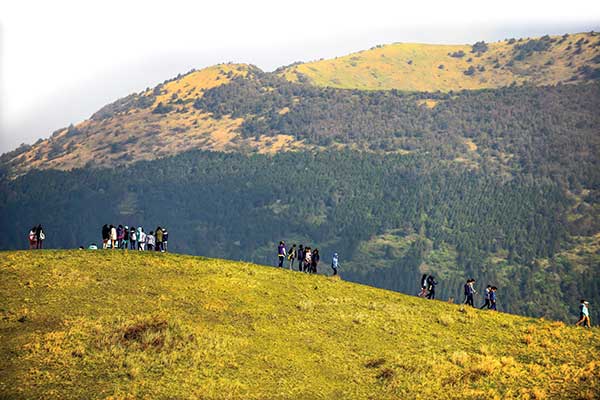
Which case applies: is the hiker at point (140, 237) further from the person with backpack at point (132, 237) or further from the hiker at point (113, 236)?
the hiker at point (113, 236)

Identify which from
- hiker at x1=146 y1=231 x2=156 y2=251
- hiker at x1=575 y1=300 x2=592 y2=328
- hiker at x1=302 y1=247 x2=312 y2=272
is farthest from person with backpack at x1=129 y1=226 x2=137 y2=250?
hiker at x1=575 y1=300 x2=592 y2=328

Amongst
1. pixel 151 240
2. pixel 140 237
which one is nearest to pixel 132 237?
pixel 140 237

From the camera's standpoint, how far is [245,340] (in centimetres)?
4812

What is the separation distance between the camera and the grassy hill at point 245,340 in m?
43.1

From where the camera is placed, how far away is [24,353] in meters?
43.7

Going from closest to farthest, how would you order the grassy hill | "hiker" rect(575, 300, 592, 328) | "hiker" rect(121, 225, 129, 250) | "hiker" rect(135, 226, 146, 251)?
the grassy hill
"hiker" rect(575, 300, 592, 328)
"hiker" rect(121, 225, 129, 250)
"hiker" rect(135, 226, 146, 251)

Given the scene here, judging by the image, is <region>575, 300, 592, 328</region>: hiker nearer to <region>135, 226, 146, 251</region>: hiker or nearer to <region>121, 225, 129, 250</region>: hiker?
<region>135, 226, 146, 251</region>: hiker

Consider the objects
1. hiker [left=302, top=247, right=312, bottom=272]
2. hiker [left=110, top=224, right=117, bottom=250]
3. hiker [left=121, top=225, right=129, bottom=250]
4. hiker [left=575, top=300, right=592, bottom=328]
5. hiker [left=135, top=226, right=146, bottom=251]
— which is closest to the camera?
hiker [left=575, top=300, right=592, bottom=328]

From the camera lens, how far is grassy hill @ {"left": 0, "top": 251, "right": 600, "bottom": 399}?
43.1m

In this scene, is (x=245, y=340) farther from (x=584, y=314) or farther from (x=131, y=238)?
(x=584, y=314)

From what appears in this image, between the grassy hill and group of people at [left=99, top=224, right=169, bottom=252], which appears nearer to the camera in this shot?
the grassy hill

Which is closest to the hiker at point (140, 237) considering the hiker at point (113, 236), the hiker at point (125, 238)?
the hiker at point (125, 238)

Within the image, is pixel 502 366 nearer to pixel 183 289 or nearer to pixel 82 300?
pixel 183 289

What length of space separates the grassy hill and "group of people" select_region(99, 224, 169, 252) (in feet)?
10.9
